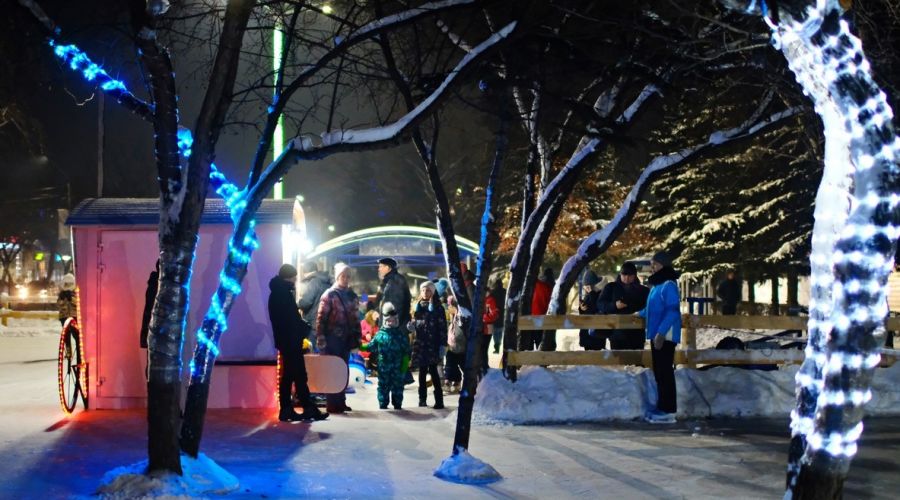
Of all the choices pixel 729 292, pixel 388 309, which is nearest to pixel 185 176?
pixel 388 309

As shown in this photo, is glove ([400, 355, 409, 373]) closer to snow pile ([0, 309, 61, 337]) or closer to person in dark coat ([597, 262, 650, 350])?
person in dark coat ([597, 262, 650, 350])

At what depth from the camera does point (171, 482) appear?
6.89 m

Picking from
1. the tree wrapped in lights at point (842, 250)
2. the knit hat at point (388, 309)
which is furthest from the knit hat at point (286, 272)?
the tree wrapped in lights at point (842, 250)

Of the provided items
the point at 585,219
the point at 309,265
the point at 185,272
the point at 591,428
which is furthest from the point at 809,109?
the point at 585,219

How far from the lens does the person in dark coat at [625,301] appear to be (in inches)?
502

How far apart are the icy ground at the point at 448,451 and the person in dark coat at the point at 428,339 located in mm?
524

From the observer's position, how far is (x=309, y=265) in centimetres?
2844

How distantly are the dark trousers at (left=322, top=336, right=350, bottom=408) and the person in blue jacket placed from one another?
3.83 m

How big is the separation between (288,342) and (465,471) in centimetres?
344

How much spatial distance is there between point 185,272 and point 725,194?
2776 cm

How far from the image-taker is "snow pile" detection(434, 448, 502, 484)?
7871 mm

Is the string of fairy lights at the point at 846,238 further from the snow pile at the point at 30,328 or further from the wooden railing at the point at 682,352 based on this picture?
the snow pile at the point at 30,328

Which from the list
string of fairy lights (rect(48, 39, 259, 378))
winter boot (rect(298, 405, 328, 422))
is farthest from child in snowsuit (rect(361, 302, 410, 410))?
string of fairy lights (rect(48, 39, 259, 378))

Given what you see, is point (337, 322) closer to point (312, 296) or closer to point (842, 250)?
point (312, 296)
